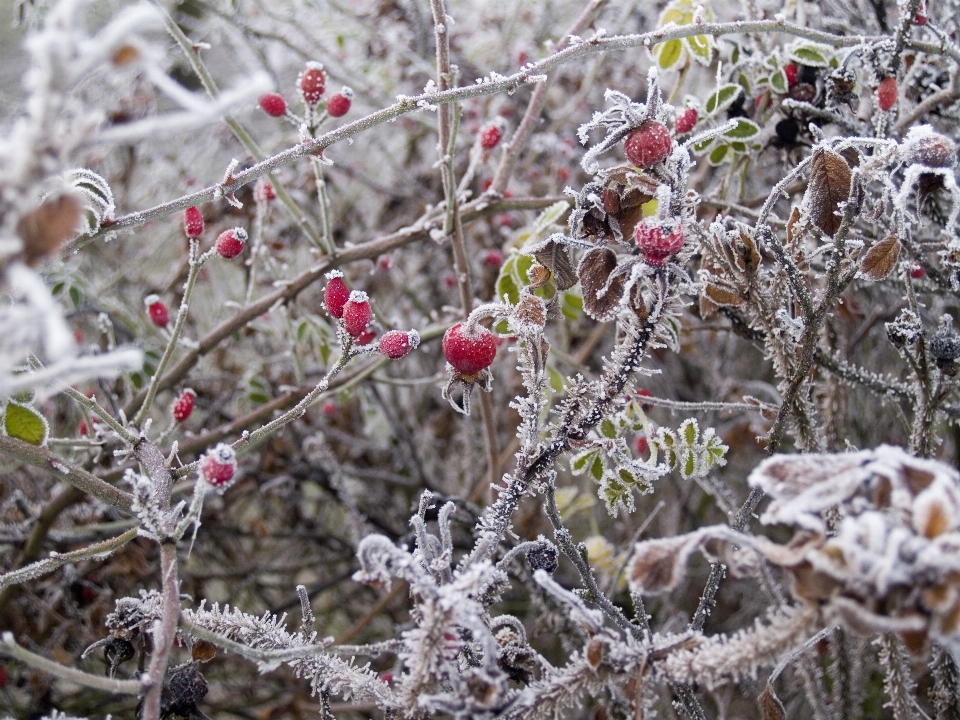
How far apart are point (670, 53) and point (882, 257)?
50 cm

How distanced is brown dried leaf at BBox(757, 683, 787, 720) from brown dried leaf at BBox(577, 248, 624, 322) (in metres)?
0.39

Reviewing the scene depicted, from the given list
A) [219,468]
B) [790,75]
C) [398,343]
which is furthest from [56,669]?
[790,75]

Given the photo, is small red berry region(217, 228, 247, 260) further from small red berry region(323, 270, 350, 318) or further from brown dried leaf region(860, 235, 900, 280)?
brown dried leaf region(860, 235, 900, 280)

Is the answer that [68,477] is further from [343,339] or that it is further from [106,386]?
[106,386]

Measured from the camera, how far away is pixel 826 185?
77 cm

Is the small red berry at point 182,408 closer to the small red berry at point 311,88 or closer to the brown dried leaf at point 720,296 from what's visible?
the small red berry at point 311,88

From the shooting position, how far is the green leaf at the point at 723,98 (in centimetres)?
107

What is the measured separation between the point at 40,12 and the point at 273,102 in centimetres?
78

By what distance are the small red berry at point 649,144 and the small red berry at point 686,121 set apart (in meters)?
0.29

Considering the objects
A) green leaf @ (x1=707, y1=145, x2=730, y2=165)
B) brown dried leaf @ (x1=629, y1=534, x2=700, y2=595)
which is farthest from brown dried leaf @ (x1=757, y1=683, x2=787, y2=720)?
green leaf @ (x1=707, y1=145, x2=730, y2=165)

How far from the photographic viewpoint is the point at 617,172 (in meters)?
0.77

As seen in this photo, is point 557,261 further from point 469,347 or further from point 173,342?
Answer: point 173,342

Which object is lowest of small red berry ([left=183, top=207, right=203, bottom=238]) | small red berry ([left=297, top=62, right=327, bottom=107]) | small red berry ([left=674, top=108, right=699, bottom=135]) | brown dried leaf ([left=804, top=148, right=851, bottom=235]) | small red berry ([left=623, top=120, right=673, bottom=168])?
brown dried leaf ([left=804, top=148, right=851, bottom=235])

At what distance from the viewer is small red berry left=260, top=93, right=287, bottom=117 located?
3.55ft
